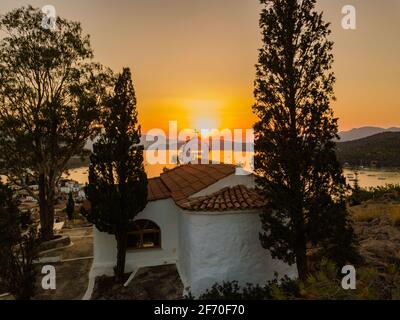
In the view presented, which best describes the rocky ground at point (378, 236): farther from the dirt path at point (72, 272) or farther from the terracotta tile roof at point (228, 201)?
the dirt path at point (72, 272)

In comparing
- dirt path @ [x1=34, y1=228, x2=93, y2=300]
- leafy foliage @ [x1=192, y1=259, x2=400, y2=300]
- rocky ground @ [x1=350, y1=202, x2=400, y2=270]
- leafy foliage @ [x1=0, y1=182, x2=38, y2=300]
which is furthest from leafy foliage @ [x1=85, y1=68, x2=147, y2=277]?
rocky ground @ [x1=350, y1=202, x2=400, y2=270]

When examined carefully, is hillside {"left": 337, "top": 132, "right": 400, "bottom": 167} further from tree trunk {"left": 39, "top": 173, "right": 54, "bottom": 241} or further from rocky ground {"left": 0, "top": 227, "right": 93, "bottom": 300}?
tree trunk {"left": 39, "top": 173, "right": 54, "bottom": 241}

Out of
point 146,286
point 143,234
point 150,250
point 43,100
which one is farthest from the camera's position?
point 43,100

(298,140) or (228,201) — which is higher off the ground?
(298,140)

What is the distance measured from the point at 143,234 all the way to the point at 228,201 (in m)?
5.29

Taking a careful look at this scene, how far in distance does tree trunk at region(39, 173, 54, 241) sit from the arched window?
8488 mm

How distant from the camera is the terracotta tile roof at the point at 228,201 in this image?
10.7 metres

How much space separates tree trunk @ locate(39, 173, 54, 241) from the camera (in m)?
19.4

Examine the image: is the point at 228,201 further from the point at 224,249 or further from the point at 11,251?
the point at 11,251

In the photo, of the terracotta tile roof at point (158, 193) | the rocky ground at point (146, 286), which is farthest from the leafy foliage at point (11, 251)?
the terracotta tile roof at point (158, 193)

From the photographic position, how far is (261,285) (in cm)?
1098

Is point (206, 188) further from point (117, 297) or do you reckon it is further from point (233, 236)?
point (117, 297)

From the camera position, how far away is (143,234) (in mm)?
14266

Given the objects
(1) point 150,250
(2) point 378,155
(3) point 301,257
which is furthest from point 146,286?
(2) point 378,155
